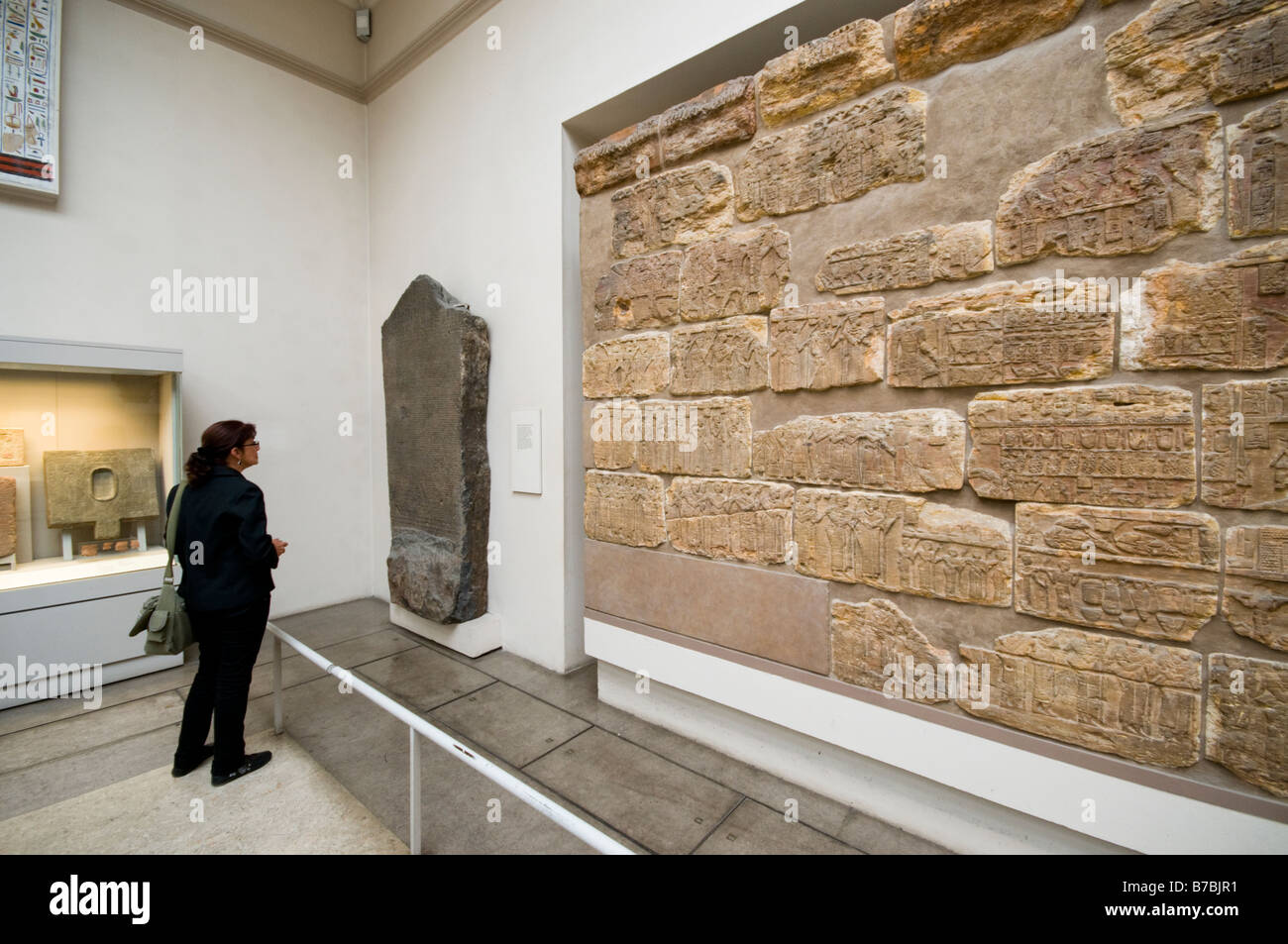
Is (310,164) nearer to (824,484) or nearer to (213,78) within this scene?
(213,78)

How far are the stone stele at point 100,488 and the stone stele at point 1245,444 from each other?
5401mm

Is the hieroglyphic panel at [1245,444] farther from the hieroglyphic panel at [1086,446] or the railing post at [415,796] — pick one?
the railing post at [415,796]

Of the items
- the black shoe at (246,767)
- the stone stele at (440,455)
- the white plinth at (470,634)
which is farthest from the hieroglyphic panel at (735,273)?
the black shoe at (246,767)

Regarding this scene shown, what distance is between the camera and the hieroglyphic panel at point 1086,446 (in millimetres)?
1552

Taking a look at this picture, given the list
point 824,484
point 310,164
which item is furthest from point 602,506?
point 310,164

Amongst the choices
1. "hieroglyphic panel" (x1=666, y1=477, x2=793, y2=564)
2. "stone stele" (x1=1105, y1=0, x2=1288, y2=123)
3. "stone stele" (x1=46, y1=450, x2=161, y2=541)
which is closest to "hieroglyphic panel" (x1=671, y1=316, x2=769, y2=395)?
"hieroglyphic panel" (x1=666, y1=477, x2=793, y2=564)

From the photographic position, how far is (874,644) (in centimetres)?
206

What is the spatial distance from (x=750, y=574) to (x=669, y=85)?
2.61m

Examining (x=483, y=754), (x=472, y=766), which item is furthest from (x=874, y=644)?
(x=483, y=754)

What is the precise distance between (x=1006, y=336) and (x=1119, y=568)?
0.78 metres

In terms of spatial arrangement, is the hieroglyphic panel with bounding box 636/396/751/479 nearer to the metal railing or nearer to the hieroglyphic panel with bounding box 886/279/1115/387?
the hieroglyphic panel with bounding box 886/279/1115/387

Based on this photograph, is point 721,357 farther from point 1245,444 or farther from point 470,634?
→ point 470,634

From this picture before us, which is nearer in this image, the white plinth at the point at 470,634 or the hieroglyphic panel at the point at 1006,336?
the hieroglyphic panel at the point at 1006,336

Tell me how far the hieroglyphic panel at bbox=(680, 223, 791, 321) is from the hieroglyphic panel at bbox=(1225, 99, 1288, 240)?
127 cm
